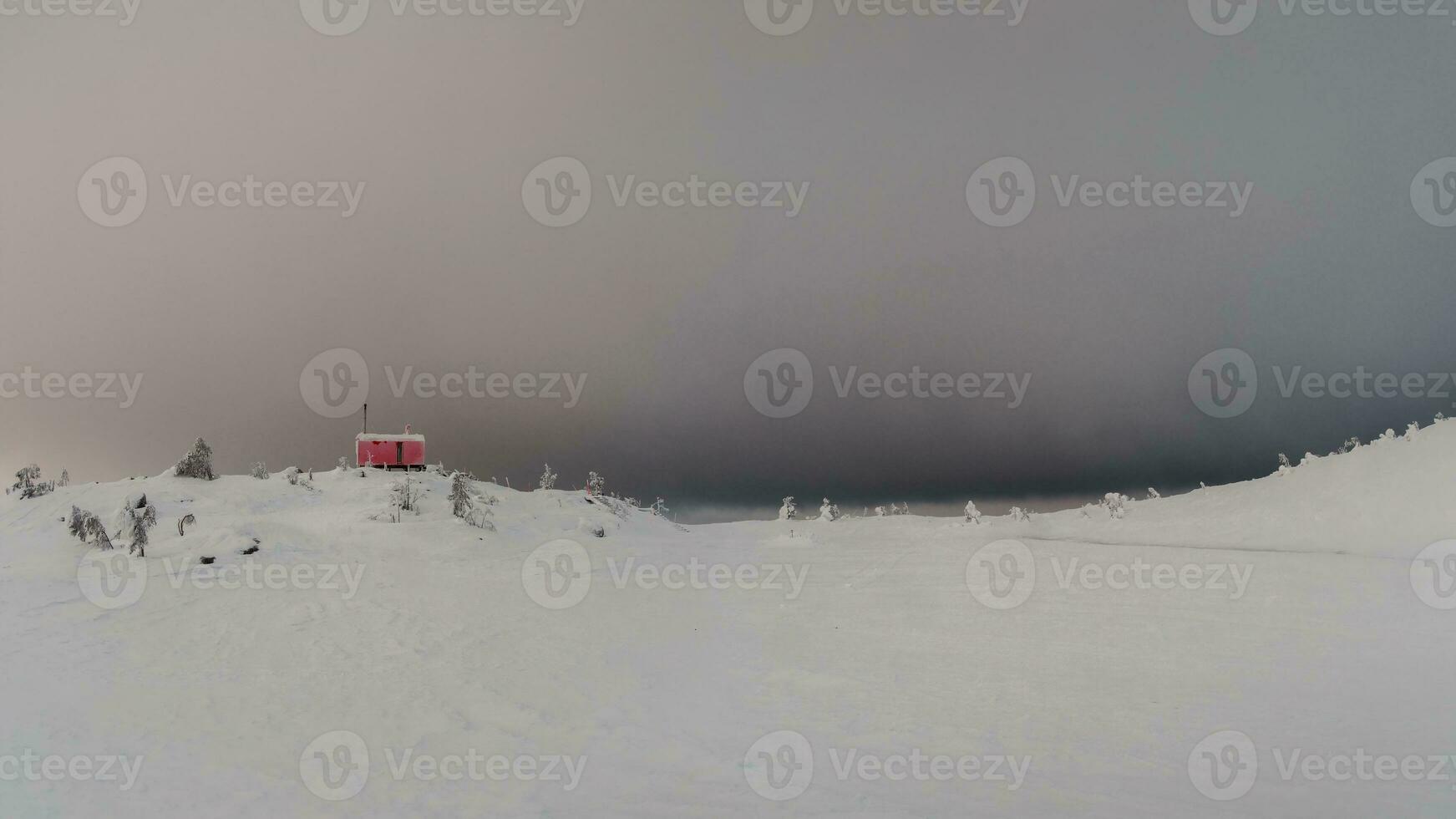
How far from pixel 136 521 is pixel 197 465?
7.40 meters

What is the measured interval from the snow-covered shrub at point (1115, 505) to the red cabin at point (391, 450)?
70.9 ft

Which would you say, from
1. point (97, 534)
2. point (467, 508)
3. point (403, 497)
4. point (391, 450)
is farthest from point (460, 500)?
point (391, 450)

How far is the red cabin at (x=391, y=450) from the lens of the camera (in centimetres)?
2686

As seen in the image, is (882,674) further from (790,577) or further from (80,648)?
(80,648)

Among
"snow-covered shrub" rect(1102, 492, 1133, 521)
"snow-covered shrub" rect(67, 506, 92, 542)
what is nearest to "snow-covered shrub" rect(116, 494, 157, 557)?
"snow-covered shrub" rect(67, 506, 92, 542)

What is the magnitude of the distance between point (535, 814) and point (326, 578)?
367 inches

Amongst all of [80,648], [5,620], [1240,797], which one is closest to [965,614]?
[1240,797]

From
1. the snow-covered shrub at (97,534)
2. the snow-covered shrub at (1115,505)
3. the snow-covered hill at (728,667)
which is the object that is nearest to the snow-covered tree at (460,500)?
the snow-covered hill at (728,667)

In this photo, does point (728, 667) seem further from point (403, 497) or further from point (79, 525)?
point (79, 525)

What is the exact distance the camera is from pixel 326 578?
539 inches

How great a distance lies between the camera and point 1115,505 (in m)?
21.2

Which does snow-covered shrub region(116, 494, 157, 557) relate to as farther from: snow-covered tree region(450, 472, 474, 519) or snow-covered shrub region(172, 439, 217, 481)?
snow-covered tree region(450, 472, 474, 519)

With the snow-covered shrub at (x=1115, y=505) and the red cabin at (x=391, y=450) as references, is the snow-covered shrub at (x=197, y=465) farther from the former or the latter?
the snow-covered shrub at (x=1115, y=505)

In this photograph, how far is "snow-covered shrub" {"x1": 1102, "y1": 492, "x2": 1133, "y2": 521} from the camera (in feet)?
67.3
